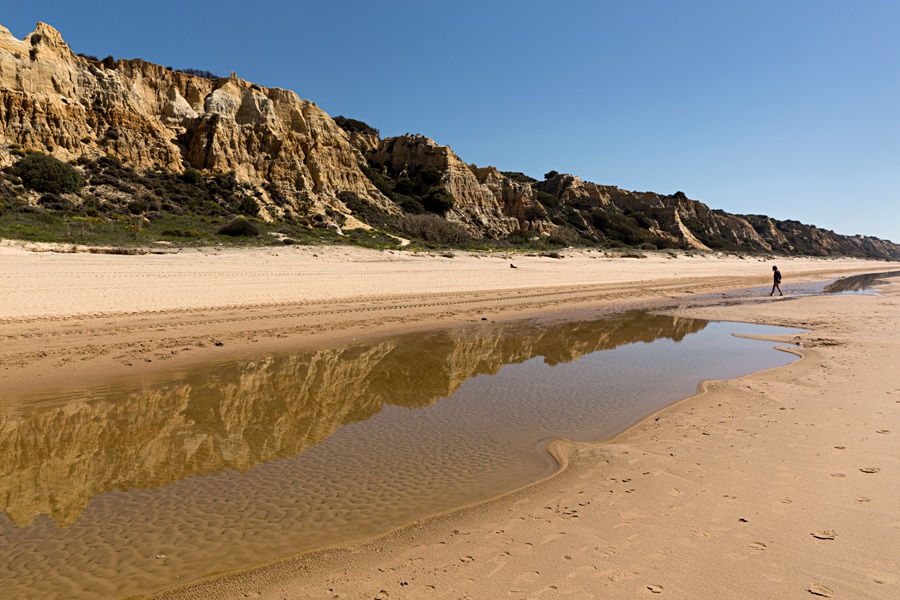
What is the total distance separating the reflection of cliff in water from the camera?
180 inches

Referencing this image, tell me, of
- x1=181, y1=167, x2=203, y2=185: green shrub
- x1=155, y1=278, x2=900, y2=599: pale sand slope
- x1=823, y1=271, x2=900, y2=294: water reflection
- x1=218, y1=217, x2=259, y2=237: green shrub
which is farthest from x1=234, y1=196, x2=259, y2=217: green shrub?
x1=823, y1=271, x2=900, y2=294: water reflection

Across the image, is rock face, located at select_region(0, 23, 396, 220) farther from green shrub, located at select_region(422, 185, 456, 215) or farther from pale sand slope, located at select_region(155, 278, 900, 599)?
pale sand slope, located at select_region(155, 278, 900, 599)

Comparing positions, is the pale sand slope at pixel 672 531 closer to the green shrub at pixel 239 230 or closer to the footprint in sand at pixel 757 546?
the footprint in sand at pixel 757 546

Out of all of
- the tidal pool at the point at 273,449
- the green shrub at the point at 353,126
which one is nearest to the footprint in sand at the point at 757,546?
the tidal pool at the point at 273,449

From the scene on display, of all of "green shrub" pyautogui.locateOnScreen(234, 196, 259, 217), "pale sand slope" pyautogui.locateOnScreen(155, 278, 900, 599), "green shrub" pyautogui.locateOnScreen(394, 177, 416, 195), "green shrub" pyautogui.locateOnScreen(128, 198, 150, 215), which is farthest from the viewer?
"green shrub" pyautogui.locateOnScreen(394, 177, 416, 195)

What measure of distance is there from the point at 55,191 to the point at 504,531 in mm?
39223

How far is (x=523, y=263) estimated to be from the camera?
3350 cm

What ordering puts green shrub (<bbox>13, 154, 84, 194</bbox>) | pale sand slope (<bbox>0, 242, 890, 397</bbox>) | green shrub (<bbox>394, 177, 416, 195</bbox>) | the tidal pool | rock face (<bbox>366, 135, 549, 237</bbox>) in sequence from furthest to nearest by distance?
green shrub (<bbox>394, 177, 416, 195</bbox>), rock face (<bbox>366, 135, 549, 237</bbox>), green shrub (<bbox>13, 154, 84, 194</bbox>), pale sand slope (<bbox>0, 242, 890, 397</bbox>), the tidal pool

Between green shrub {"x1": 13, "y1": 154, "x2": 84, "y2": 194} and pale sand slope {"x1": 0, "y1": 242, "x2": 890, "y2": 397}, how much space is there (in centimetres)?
1696

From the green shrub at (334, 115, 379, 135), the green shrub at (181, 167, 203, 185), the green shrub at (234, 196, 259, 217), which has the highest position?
the green shrub at (334, 115, 379, 135)

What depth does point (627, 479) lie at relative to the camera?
4371 millimetres

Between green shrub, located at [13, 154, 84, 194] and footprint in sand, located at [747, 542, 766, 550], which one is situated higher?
green shrub, located at [13, 154, 84, 194]

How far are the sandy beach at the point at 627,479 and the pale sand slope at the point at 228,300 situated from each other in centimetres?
9

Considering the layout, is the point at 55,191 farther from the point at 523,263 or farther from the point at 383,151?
the point at 383,151
